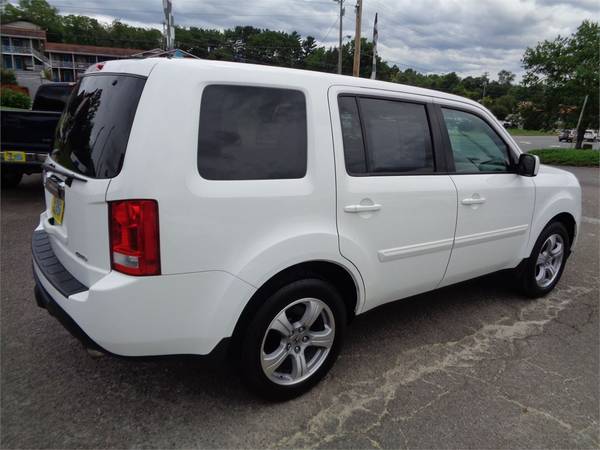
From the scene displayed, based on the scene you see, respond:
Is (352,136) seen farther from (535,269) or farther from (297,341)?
(535,269)

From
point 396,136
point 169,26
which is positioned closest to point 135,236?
point 396,136

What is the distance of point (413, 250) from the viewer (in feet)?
9.28

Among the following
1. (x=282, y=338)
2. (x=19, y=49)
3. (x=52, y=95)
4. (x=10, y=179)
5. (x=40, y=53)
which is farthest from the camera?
(x=40, y=53)

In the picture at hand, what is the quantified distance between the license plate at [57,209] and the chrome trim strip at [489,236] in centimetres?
252

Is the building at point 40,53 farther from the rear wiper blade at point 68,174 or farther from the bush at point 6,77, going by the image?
the rear wiper blade at point 68,174

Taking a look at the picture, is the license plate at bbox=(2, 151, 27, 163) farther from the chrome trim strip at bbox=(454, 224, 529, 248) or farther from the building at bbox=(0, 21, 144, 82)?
the building at bbox=(0, 21, 144, 82)

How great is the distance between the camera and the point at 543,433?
7.58 ft

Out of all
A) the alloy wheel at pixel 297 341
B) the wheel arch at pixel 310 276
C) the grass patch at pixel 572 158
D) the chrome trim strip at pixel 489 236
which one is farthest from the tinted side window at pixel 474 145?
the grass patch at pixel 572 158

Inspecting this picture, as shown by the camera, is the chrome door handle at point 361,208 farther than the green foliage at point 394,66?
No

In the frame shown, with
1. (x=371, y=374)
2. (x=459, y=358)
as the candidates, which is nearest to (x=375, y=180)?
(x=371, y=374)

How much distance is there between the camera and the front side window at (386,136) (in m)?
2.52

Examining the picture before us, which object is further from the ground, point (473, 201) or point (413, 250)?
point (473, 201)

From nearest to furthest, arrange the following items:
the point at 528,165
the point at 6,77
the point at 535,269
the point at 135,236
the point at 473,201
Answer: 1. the point at 135,236
2. the point at 473,201
3. the point at 528,165
4. the point at 535,269
5. the point at 6,77

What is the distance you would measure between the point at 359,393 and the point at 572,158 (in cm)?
1911
